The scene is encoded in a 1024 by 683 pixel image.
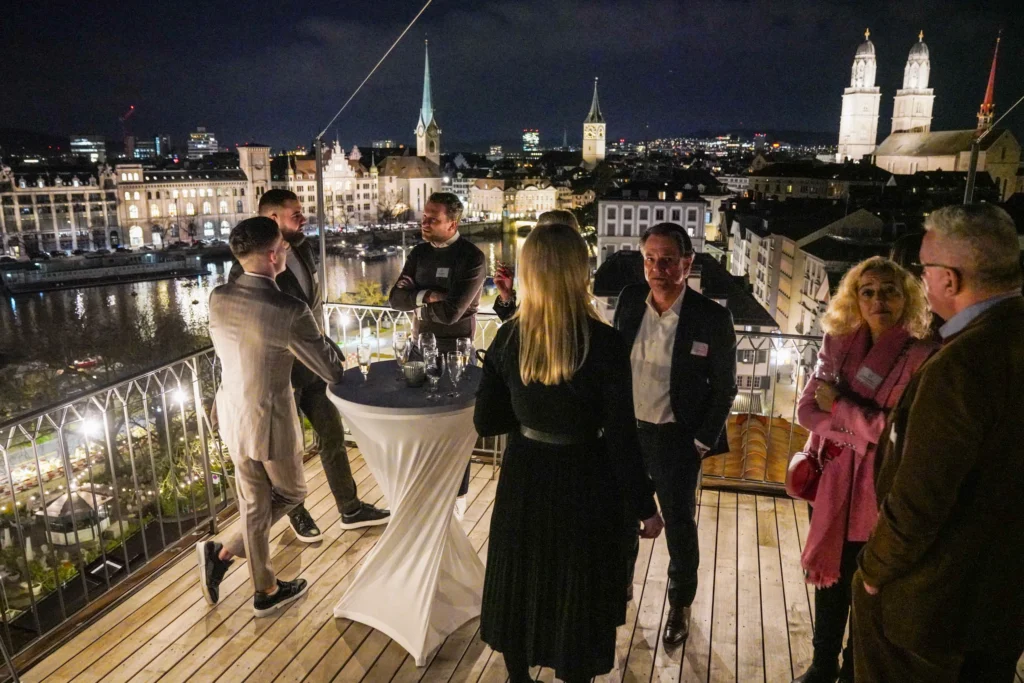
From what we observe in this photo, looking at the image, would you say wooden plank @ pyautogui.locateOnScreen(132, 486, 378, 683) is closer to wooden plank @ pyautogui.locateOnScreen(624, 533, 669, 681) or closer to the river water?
wooden plank @ pyautogui.locateOnScreen(624, 533, 669, 681)

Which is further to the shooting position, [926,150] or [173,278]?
[926,150]

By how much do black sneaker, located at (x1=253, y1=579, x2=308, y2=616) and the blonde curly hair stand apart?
263 centimetres

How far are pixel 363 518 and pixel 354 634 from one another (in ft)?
3.19

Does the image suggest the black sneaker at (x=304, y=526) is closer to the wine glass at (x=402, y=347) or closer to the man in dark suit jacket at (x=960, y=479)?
the wine glass at (x=402, y=347)

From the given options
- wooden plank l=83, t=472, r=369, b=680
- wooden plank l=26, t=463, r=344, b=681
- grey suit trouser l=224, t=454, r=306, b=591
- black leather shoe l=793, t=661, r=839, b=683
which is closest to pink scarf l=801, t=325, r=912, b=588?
black leather shoe l=793, t=661, r=839, b=683

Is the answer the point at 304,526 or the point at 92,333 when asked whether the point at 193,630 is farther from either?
the point at 92,333

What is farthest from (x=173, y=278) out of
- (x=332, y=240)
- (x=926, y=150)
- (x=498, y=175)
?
(x=926, y=150)

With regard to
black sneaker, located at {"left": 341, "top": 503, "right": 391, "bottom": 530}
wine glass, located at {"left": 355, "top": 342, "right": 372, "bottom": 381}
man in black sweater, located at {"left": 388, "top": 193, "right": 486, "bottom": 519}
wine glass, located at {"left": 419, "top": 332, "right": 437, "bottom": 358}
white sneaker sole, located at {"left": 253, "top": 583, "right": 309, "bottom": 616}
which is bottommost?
white sneaker sole, located at {"left": 253, "top": 583, "right": 309, "bottom": 616}

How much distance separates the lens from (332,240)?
65188 mm

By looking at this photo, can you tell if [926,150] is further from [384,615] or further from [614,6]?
[384,615]

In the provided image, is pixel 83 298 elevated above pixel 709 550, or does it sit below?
below

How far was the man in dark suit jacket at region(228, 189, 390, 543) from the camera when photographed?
12.0ft

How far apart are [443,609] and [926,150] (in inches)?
2621

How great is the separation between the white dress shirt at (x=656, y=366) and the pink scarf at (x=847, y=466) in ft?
1.71
